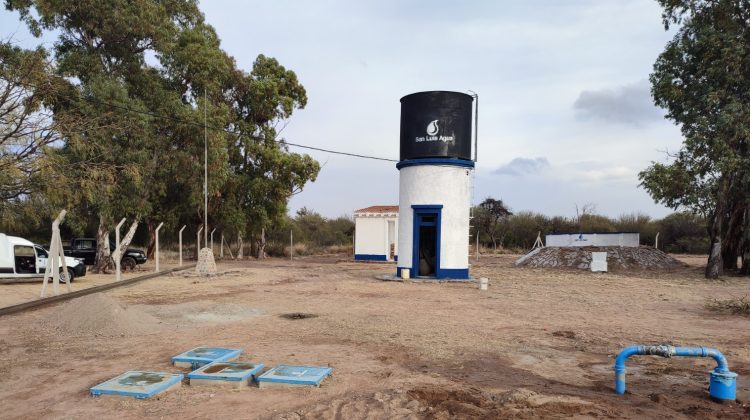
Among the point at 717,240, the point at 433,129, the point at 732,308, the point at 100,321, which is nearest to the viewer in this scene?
the point at 100,321

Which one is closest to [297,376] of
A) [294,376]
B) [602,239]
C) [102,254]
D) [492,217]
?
[294,376]

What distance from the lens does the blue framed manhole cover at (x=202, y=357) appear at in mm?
6848

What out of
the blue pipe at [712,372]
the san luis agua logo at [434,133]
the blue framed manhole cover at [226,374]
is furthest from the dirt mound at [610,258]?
the blue framed manhole cover at [226,374]

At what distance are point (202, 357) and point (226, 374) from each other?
106cm

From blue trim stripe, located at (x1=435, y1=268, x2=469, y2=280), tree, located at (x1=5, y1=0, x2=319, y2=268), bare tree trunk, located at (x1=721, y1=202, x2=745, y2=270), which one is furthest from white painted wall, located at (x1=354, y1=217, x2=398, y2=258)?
bare tree trunk, located at (x1=721, y1=202, x2=745, y2=270)

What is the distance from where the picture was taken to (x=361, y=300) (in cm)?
1462

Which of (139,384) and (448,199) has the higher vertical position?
(448,199)

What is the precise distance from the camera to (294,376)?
20.3ft

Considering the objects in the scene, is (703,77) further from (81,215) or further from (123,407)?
(81,215)

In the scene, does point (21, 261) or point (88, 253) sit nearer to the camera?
point (21, 261)

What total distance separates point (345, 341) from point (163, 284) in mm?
12667

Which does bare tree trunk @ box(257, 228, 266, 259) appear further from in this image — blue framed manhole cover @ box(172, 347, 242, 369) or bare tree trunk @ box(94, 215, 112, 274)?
blue framed manhole cover @ box(172, 347, 242, 369)

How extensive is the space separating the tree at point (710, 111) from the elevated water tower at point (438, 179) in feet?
33.5

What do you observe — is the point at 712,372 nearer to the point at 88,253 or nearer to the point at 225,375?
the point at 225,375
